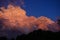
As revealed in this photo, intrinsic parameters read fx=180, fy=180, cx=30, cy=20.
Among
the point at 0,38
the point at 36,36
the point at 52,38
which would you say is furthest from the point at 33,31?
the point at 0,38

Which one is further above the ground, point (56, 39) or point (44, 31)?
point (44, 31)

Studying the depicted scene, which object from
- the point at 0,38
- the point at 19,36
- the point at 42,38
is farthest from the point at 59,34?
the point at 0,38

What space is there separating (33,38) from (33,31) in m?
4.05

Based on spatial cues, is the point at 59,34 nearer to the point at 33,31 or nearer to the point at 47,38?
the point at 47,38

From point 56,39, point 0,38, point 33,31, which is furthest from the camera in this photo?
point 0,38

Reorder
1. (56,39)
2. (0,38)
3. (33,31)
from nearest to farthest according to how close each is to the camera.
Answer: (56,39) < (33,31) < (0,38)

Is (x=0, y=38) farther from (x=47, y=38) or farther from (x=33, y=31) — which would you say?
(x=47, y=38)

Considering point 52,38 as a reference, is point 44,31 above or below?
above

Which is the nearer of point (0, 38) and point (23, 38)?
point (23, 38)

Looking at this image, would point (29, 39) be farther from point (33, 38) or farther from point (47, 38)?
point (47, 38)

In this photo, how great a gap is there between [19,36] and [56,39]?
16.8m

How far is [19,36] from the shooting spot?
7725 centimetres

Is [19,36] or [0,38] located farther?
[0,38]

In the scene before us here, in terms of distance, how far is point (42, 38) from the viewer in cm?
7288
